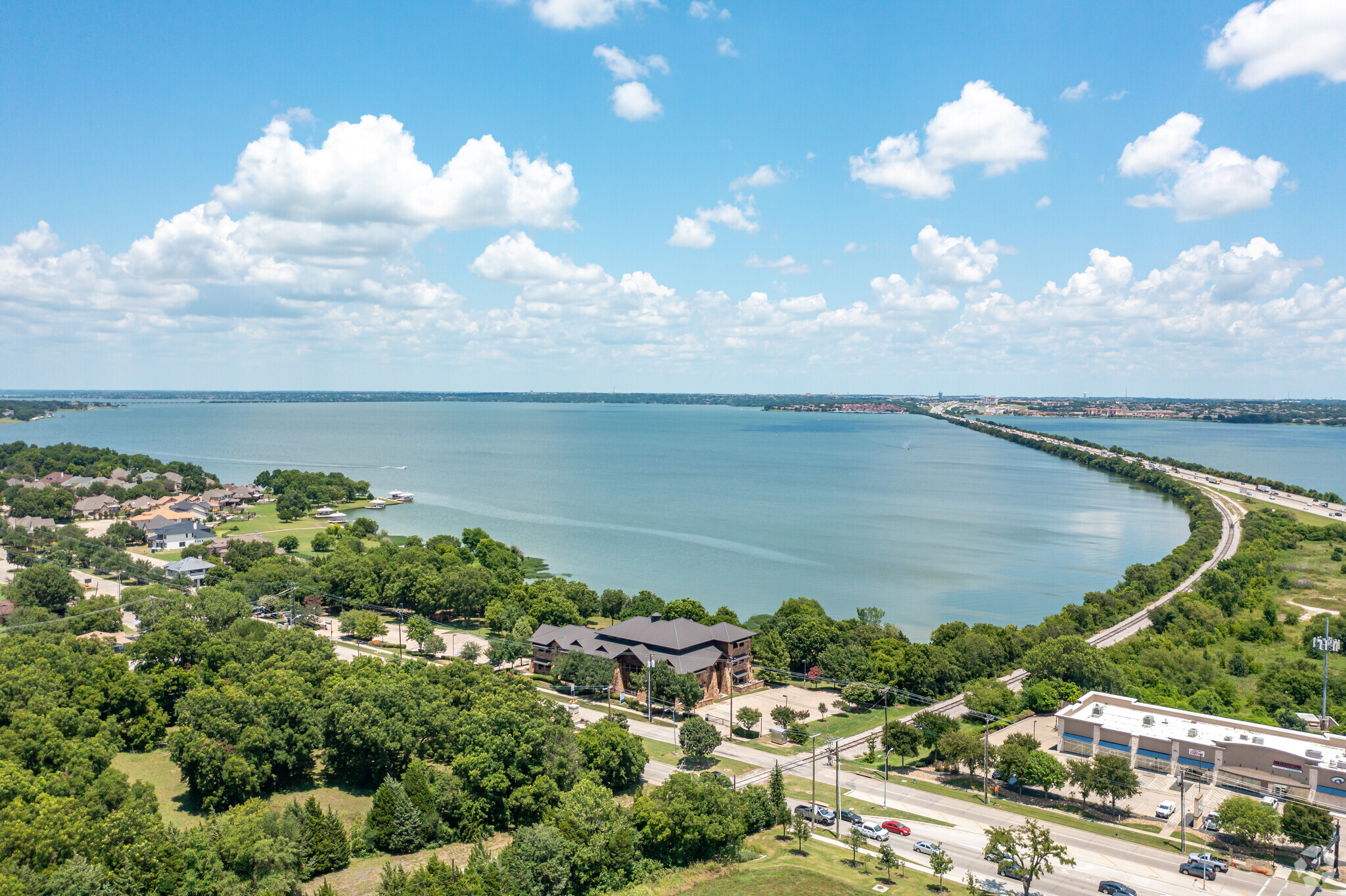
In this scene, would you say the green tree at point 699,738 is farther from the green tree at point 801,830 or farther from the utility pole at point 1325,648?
the utility pole at point 1325,648

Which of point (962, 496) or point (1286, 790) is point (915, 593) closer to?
point (1286, 790)

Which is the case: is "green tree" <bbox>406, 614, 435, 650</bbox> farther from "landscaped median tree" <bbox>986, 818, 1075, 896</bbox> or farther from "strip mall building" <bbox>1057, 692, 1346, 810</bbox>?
A: "strip mall building" <bbox>1057, 692, 1346, 810</bbox>

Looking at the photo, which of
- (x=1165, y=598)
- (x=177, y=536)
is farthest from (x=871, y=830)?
(x=177, y=536)

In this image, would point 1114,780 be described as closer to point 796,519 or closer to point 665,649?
point 665,649

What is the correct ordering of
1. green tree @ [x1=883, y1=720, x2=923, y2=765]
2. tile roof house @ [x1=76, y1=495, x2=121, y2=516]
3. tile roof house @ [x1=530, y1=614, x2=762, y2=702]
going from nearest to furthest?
green tree @ [x1=883, y1=720, x2=923, y2=765]
tile roof house @ [x1=530, y1=614, x2=762, y2=702]
tile roof house @ [x1=76, y1=495, x2=121, y2=516]

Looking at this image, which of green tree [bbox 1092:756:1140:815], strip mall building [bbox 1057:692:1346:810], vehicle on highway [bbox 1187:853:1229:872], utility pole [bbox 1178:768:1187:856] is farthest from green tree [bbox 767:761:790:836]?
strip mall building [bbox 1057:692:1346:810]
